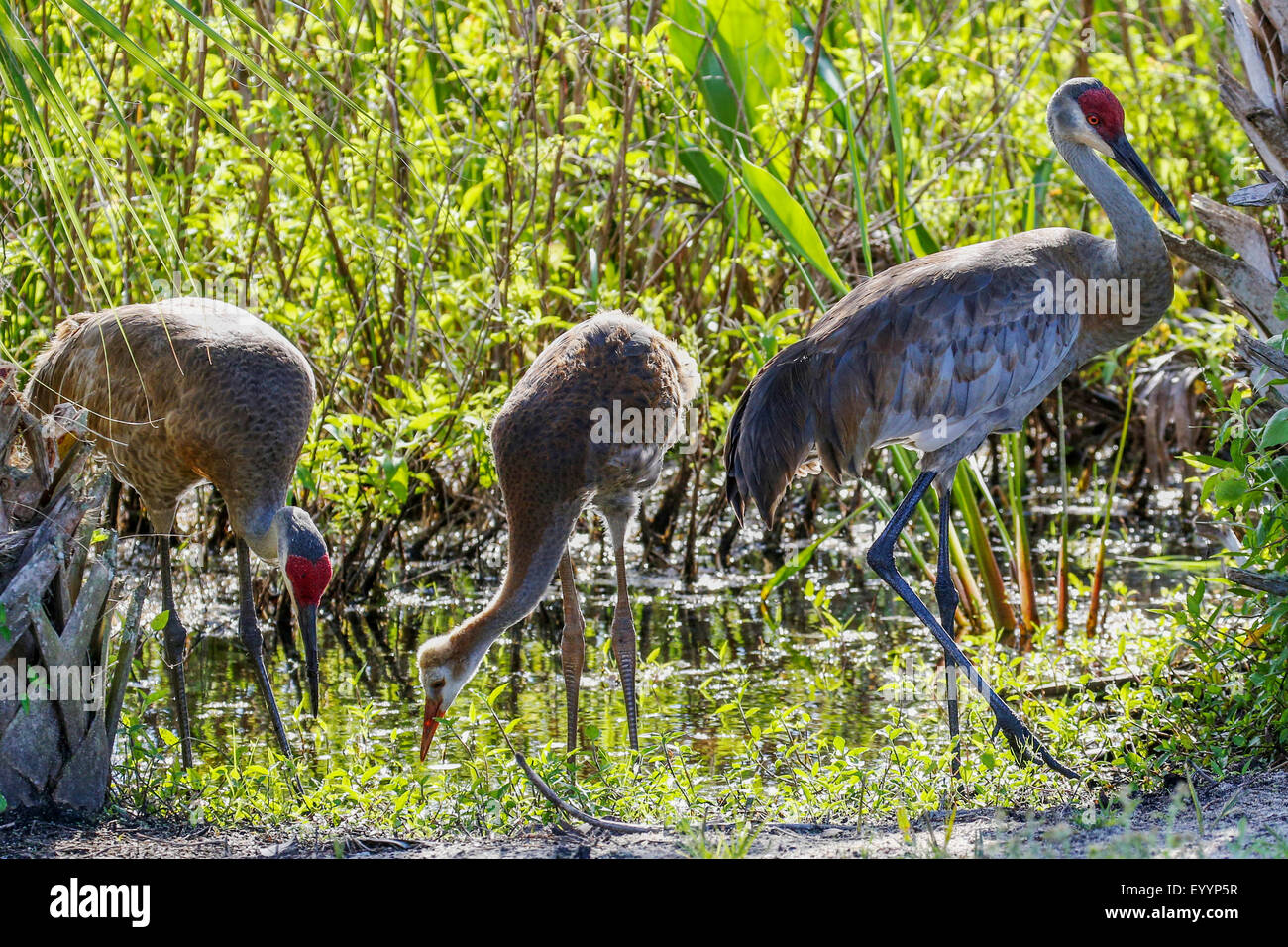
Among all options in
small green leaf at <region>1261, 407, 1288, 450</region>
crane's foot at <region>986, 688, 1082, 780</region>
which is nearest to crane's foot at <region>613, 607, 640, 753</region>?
crane's foot at <region>986, 688, 1082, 780</region>

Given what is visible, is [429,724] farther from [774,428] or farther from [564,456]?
[774,428]

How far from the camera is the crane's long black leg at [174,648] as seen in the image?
496cm

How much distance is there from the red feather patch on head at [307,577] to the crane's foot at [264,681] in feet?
1.29

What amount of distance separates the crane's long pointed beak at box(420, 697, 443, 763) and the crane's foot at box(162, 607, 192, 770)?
0.73m

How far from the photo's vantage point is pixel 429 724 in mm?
4609

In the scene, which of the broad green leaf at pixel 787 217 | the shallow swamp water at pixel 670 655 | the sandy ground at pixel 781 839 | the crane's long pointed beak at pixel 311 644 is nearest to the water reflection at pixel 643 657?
the shallow swamp water at pixel 670 655

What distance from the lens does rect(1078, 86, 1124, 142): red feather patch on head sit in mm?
5070

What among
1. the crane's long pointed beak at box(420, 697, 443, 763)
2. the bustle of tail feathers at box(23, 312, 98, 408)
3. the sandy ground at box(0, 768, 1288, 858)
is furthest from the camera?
the bustle of tail feathers at box(23, 312, 98, 408)

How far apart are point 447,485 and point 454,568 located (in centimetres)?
42

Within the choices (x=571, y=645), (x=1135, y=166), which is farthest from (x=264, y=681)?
(x=1135, y=166)

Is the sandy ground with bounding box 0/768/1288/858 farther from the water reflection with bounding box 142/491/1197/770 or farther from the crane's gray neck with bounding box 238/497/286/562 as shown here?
the crane's gray neck with bounding box 238/497/286/562

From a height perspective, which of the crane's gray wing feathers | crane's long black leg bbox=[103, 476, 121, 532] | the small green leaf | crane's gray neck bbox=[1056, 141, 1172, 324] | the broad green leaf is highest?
the broad green leaf

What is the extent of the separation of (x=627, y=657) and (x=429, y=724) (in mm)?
885
